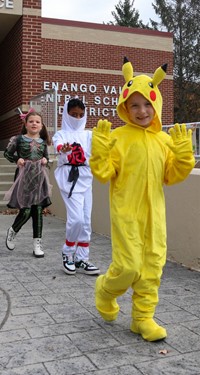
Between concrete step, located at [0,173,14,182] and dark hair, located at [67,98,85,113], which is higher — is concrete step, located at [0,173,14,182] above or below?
below

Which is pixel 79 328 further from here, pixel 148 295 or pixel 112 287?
pixel 148 295

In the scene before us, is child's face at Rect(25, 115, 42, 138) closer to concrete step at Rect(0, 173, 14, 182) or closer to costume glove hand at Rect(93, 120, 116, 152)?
costume glove hand at Rect(93, 120, 116, 152)

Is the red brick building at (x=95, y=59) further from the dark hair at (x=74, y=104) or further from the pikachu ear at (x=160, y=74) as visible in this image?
the pikachu ear at (x=160, y=74)

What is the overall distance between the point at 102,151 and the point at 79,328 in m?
1.33

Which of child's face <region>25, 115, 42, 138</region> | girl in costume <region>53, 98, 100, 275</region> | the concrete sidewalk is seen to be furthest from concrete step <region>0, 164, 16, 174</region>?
girl in costume <region>53, 98, 100, 275</region>

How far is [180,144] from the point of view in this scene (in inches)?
122

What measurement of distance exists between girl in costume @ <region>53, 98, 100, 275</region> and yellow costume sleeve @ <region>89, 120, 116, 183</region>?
1.74 metres

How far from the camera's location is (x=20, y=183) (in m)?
5.69

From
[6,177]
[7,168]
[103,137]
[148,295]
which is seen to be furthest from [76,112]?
[7,168]

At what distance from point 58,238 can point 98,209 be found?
0.86 meters

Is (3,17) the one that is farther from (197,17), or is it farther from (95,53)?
(197,17)

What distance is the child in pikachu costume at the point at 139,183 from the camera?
305cm

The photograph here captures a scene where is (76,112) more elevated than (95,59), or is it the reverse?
(95,59)

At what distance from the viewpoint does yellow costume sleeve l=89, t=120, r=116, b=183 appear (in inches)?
119
